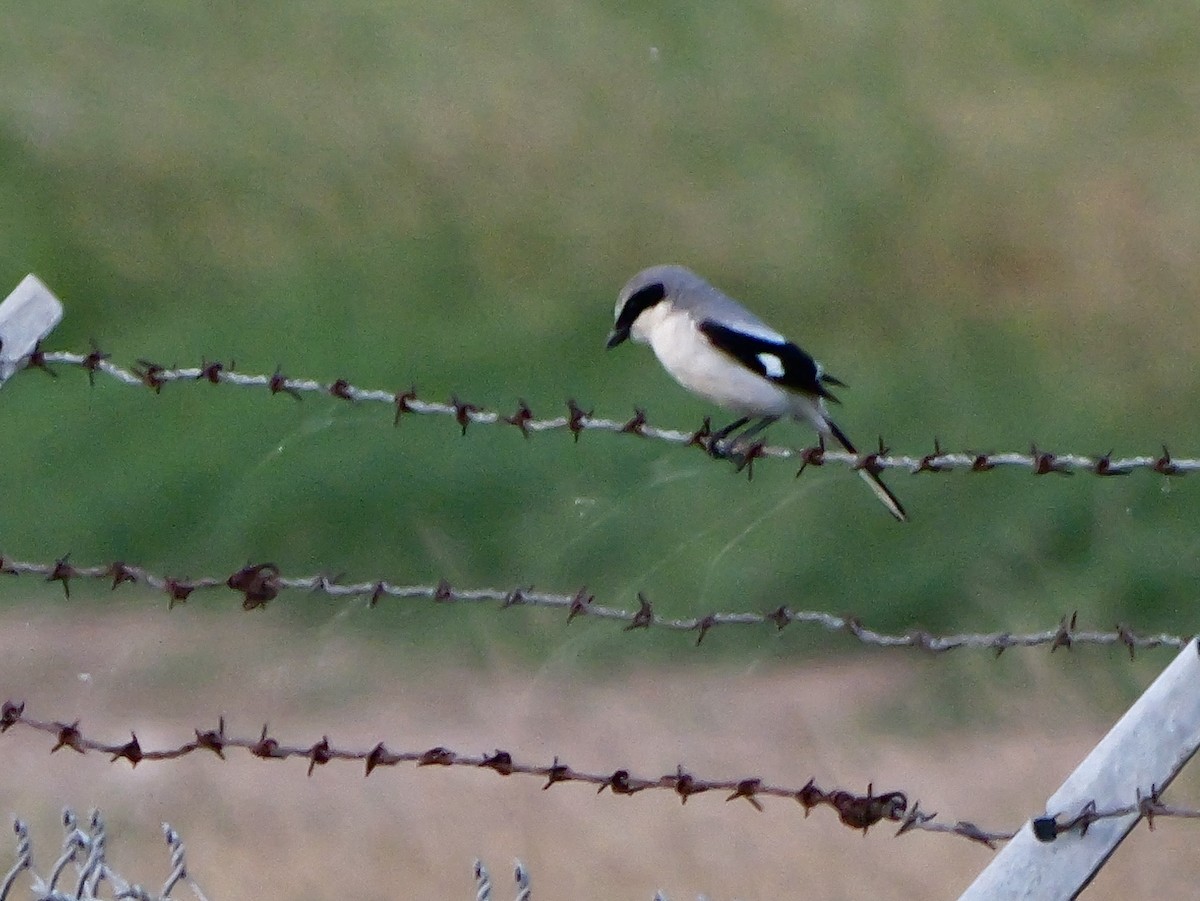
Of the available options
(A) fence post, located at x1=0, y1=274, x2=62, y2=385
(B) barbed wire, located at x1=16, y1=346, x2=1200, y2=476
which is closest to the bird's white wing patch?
(B) barbed wire, located at x1=16, y1=346, x2=1200, y2=476

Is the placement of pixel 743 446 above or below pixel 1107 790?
below

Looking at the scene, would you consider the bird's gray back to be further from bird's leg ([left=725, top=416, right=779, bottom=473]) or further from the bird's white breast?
bird's leg ([left=725, top=416, right=779, bottom=473])

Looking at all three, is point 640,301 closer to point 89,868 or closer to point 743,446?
point 743,446

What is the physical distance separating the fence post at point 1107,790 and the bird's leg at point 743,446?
4.77ft

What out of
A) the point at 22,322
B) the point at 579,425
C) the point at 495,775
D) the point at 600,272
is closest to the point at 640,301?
the point at 579,425

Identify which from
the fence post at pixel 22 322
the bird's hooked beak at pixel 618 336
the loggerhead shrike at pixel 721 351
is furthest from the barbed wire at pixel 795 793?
the bird's hooked beak at pixel 618 336

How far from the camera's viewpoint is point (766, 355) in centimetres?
508

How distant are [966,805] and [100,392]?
325 inches

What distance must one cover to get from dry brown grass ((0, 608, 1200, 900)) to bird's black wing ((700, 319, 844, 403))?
8.63ft

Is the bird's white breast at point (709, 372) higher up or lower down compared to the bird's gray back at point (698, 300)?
lower down

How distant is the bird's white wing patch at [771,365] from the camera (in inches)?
200

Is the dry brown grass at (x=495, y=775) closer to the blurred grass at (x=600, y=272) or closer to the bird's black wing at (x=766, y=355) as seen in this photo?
the blurred grass at (x=600, y=272)

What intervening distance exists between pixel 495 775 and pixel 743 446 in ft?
12.8

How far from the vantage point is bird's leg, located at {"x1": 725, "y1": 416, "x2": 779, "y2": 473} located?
4430 mm
